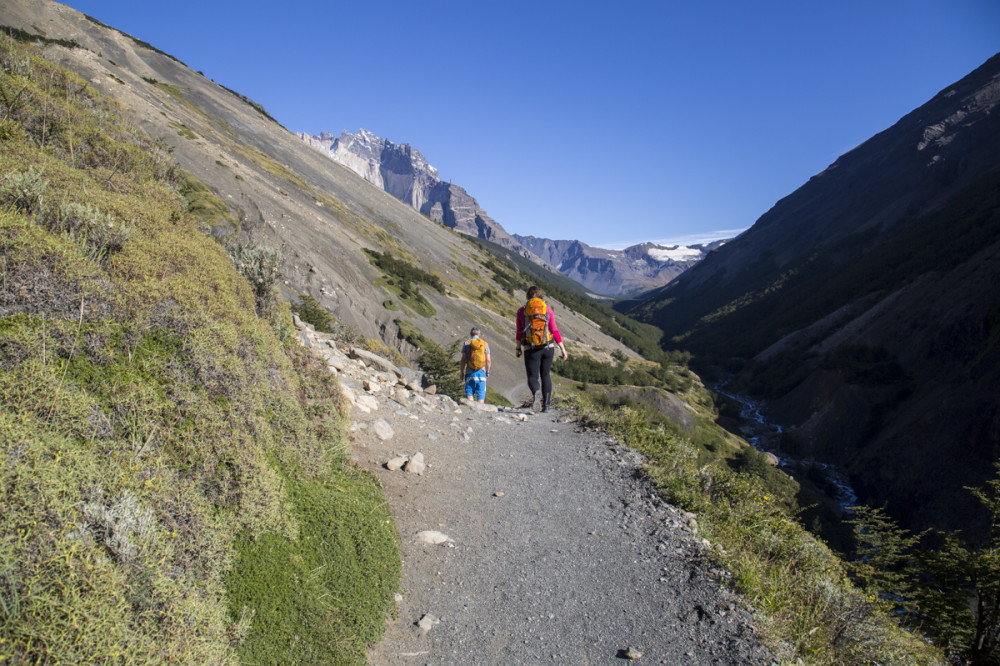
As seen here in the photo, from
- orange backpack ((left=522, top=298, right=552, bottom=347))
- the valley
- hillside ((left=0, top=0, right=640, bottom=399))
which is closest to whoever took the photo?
the valley

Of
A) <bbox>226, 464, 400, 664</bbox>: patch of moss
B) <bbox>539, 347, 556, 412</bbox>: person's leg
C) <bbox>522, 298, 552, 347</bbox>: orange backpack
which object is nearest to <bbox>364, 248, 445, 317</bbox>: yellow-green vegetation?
<bbox>539, 347, 556, 412</bbox>: person's leg

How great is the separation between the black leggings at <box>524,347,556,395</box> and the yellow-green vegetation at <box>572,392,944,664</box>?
3.04m

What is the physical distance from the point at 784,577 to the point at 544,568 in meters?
2.30

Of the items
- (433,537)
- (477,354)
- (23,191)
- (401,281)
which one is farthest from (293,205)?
(433,537)

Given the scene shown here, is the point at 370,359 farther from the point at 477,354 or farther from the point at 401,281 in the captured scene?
the point at 401,281

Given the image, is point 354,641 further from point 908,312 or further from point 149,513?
point 908,312

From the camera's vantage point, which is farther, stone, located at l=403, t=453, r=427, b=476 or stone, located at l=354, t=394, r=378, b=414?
stone, located at l=354, t=394, r=378, b=414

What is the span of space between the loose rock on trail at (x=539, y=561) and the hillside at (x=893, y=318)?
4145cm

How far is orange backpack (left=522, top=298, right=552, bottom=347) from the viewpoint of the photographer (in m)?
9.33

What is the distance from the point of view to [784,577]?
4.46 m

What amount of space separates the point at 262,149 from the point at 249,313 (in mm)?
59987

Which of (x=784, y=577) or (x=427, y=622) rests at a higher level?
(x=784, y=577)

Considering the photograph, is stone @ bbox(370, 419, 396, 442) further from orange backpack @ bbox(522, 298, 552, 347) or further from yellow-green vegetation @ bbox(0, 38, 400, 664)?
orange backpack @ bbox(522, 298, 552, 347)

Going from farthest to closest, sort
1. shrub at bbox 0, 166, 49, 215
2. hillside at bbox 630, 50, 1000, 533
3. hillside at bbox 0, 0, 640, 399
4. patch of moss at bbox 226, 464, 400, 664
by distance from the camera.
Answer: hillside at bbox 630, 50, 1000, 533
hillside at bbox 0, 0, 640, 399
shrub at bbox 0, 166, 49, 215
patch of moss at bbox 226, 464, 400, 664
